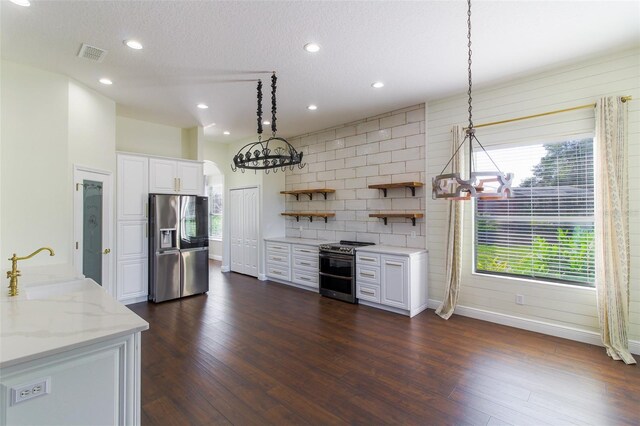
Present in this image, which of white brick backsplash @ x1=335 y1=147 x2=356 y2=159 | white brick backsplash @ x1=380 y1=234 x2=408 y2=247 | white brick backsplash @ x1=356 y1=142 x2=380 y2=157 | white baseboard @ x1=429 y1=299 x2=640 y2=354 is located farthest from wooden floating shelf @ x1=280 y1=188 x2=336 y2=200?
white baseboard @ x1=429 y1=299 x2=640 y2=354

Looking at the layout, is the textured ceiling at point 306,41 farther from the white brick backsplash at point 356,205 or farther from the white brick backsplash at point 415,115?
the white brick backsplash at point 356,205

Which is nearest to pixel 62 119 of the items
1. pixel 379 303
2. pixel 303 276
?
pixel 303 276

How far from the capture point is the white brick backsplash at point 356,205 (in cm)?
548

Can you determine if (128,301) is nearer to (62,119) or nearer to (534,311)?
(62,119)

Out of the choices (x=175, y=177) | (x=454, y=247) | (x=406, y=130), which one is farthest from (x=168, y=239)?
(x=454, y=247)

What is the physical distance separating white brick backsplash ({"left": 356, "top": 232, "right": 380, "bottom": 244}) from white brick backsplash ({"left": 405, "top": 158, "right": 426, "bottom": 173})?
1233 millimetres

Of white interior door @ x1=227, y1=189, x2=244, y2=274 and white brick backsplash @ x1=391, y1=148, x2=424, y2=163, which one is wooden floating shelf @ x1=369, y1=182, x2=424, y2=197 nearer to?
white brick backsplash @ x1=391, y1=148, x2=424, y2=163

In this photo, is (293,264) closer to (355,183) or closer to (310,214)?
(310,214)

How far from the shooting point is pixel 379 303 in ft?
15.0

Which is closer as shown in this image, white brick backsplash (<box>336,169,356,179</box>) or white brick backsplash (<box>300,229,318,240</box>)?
white brick backsplash (<box>336,169,356,179</box>)

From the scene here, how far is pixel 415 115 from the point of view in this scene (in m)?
4.76

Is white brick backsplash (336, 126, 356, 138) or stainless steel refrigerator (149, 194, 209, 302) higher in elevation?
white brick backsplash (336, 126, 356, 138)

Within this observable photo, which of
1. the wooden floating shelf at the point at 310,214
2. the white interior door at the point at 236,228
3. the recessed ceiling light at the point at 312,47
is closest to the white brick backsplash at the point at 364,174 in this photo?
the wooden floating shelf at the point at 310,214

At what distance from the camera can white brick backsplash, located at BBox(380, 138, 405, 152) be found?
4945 millimetres
